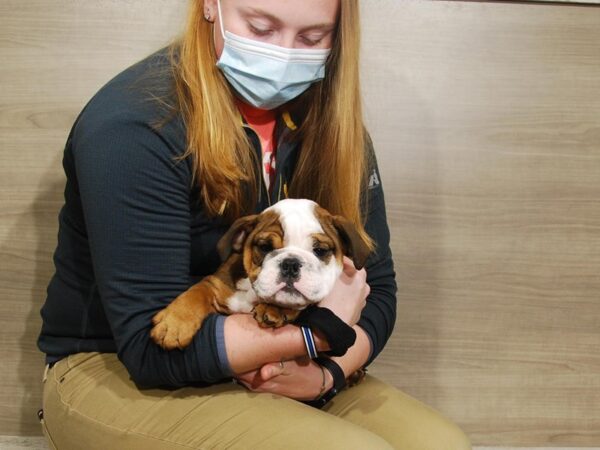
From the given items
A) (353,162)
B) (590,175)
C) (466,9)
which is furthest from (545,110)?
(353,162)

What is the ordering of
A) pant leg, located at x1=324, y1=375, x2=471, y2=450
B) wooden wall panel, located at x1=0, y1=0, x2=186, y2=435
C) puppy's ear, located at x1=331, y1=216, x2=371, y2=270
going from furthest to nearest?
wooden wall panel, located at x1=0, y1=0, x2=186, y2=435 → pant leg, located at x1=324, y1=375, x2=471, y2=450 → puppy's ear, located at x1=331, y1=216, x2=371, y2=270

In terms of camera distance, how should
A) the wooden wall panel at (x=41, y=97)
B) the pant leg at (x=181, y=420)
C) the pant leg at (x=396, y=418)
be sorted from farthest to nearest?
the wooden wall panel at (x=41, y=97) < the pant leg at (x=396, y=418) < the pant leg at (x=181, y=420)

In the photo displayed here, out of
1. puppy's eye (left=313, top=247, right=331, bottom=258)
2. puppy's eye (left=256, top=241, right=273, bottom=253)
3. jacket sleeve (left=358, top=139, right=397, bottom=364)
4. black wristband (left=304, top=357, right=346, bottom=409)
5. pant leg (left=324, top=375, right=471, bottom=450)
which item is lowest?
pant leg (left=324, top=375, right=471, bottom=450)

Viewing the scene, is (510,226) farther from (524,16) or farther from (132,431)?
(132,431)

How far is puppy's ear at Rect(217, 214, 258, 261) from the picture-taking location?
4.21 ft

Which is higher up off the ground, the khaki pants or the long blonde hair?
the long blonde hair

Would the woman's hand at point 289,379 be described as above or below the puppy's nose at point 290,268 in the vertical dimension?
below

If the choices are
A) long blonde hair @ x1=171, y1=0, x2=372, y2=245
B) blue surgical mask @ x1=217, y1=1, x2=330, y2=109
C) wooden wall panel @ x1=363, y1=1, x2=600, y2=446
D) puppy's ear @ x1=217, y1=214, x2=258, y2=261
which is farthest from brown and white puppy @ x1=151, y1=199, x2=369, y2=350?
wooden wall panel @ x1=363, y1=1, x2=600, y2=446

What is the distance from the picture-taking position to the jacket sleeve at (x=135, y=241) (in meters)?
1.22

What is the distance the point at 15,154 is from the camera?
191cm

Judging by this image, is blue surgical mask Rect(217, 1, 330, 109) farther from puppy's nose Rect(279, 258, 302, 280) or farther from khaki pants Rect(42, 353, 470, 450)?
khaki pants Rect(42, 353, 470, 450)

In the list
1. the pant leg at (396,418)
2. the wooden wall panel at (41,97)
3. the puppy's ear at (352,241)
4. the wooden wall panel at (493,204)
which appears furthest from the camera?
the wooden wall panel at (493,204)

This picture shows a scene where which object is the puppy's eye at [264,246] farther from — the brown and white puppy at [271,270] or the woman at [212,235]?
the woman at [212,235]

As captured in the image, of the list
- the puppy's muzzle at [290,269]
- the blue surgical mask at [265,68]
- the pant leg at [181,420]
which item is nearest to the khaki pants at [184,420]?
the pant leg at [181,420]
